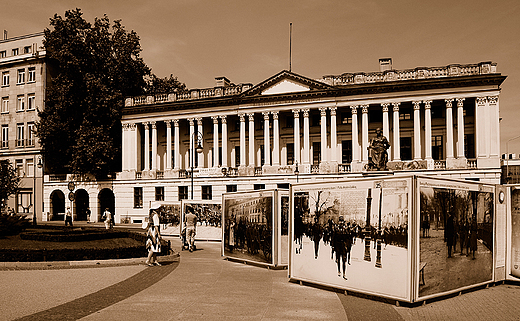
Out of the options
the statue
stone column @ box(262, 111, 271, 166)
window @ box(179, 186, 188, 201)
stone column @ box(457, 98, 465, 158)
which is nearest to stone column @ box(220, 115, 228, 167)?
stone column @ box(262, 111, 271, 166)

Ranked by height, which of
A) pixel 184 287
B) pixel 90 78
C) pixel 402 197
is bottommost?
pixel 184 287

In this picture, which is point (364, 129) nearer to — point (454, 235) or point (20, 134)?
point (454, 235)

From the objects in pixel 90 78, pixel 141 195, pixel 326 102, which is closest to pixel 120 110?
pixel 90 78

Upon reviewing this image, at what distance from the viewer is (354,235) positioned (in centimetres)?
1113

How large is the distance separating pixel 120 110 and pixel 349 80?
89.6ft

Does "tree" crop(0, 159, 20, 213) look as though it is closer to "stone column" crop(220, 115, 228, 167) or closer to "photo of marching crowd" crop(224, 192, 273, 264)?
"stone column" crop(220, 115, 228, 167)

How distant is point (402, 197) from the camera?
10.0 m

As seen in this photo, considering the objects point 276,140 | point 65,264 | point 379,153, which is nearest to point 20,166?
point 276,140

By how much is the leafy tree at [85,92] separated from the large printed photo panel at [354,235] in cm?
4215

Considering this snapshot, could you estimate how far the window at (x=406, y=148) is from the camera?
4681cm

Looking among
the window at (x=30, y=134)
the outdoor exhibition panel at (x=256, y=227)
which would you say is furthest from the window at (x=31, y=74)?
the outdoor exhibition panel at (x=256, y=227)

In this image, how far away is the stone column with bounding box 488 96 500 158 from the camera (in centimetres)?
4212

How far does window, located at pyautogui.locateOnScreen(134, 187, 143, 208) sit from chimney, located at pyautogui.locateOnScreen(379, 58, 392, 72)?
3063 centimetres

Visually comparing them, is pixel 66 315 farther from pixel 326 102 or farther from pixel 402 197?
pixel 326 102
